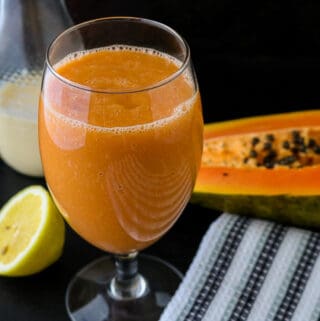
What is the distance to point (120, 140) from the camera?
0.76 m

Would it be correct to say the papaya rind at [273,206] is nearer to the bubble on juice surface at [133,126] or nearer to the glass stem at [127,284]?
the glass stem at [127,284]

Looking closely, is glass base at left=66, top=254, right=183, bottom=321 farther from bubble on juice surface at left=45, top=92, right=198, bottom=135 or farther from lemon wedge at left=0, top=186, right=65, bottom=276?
bubble on juice surface at left=45, top=92, right=198, bottom=135

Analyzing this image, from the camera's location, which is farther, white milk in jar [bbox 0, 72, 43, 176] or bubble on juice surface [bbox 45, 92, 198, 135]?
white milk in jar [bbox 0, 72, 43, 176]

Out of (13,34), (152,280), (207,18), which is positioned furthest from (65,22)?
(152,280)

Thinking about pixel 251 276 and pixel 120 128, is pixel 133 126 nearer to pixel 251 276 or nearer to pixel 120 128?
pixel 120 128

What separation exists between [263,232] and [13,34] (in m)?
0.41

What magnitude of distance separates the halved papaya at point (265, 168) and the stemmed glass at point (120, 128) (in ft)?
0.50

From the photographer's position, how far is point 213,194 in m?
1.01

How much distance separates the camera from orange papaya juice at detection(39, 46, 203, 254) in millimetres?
753

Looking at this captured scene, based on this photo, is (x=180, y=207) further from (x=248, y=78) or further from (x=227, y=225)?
(x=248, y=78)

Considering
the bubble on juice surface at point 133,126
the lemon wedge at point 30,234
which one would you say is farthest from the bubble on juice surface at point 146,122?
the lemon wedge at point 30,234

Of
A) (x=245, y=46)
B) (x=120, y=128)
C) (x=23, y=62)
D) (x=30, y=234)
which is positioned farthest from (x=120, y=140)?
(x=245, y=46)

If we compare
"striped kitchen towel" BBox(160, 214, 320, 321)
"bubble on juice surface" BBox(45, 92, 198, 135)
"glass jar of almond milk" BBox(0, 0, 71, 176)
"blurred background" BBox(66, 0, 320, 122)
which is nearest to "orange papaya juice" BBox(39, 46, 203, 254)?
"bubble on juice surface" BBox(45, 92, 198, 135)

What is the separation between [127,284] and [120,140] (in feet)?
0.98
